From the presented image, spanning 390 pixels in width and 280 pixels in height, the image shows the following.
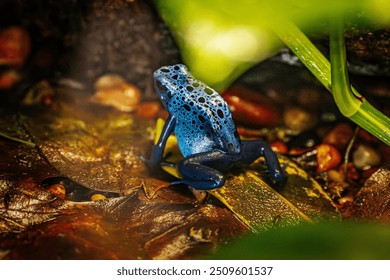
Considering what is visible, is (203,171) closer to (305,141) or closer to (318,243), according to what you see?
(305,141)

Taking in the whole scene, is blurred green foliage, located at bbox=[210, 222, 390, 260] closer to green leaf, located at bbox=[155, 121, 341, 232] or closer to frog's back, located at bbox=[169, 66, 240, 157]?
green leaf, located at bbox=[155, 121, 341, 232]

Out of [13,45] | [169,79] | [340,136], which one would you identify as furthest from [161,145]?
[13,45]

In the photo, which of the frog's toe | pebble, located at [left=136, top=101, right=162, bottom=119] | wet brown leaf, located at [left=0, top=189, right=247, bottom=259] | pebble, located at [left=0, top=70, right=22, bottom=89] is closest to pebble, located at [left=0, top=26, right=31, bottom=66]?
pebble, located at [left=0, top=70, right=22, bottom=89]

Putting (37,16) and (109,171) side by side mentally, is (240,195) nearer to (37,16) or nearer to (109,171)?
(109,171)

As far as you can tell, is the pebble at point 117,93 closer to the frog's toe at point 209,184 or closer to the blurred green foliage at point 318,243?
the frog's toe at point 209,184

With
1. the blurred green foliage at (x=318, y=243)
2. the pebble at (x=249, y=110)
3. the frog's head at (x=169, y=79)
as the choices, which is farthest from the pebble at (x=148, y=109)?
the blurred green foliage at (x=318, y=243)
